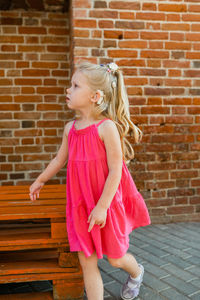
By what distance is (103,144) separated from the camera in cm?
184

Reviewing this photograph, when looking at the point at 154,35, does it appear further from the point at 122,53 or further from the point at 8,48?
the point at 8,48

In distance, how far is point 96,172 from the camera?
1821 millimetres

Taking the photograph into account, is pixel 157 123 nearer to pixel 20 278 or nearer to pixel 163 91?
pixel 163 91

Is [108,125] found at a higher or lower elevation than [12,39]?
lower

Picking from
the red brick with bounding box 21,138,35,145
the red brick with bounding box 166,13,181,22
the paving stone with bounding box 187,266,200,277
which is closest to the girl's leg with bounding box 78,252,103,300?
the paving stone with bounding box 187,266,200,277

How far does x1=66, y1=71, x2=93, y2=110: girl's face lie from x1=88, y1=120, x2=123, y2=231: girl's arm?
7.0 inches

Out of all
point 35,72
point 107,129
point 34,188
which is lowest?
point 34,188

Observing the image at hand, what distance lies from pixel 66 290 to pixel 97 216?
570mm

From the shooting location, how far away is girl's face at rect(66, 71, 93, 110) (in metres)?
1.85

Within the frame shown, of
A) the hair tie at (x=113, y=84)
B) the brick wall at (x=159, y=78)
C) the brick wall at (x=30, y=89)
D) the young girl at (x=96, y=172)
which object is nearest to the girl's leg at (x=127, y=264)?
the young girl at (x=96, y=172)

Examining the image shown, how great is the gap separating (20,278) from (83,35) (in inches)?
92.7

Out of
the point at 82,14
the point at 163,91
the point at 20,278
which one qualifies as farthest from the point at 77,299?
the point at 82,14

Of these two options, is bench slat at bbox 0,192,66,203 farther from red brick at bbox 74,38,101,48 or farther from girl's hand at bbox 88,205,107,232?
red brick at bbox 74,38,101,48

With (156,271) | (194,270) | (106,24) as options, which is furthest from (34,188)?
(106,24)
